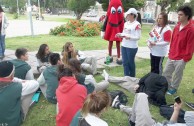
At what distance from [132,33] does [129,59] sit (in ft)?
1.76

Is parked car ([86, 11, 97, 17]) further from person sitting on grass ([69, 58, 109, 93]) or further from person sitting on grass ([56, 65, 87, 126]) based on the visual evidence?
person sitting on grass ([56, 65, 87, 126])

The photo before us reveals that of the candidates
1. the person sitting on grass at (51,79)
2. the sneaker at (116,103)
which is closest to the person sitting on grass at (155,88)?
the sneaker at (116,103)

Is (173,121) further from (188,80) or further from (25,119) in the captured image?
(188,80)

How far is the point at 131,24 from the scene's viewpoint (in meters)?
5.07

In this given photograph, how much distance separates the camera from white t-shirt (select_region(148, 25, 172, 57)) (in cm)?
461

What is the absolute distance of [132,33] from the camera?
16.6 feet

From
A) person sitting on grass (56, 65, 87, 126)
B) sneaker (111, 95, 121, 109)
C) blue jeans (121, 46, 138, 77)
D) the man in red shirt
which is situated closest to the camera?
person sitting on grass (56, 65, 87, 126)

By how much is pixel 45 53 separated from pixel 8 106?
229cm

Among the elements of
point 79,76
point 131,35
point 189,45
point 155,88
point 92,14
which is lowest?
point 155,88

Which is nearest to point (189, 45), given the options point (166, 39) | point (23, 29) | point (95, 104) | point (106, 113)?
point (166, 39)

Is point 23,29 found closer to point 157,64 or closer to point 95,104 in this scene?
point 157,64

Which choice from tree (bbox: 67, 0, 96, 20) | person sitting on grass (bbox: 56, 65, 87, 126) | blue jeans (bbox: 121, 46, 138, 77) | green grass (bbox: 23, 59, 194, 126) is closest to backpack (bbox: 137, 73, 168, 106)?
green grass (bbox: 23, 59, 194, 126)

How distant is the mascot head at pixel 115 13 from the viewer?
261 inches

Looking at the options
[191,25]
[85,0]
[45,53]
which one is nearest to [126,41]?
[191,25]
